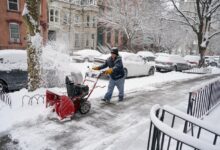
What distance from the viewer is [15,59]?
9336 millimetres

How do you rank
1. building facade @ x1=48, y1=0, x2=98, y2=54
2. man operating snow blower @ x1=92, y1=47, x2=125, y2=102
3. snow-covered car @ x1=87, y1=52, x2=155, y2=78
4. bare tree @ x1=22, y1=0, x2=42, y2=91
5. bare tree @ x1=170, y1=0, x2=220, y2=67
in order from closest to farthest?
bare tree @ x1=22, y1=0, x2=42, y2=91 → man operating snow blower @ x1=92, y1=47, x2=125, y2=102 → snow-covered car @ x1=87, y1=52, x2=155, y2=78 → bare tree @ x1=170, y1=0, x2=220, y2=67 → building facade @ x1=48, y1=0, x2=98, y2=54

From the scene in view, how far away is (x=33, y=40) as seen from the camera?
24.6 ft

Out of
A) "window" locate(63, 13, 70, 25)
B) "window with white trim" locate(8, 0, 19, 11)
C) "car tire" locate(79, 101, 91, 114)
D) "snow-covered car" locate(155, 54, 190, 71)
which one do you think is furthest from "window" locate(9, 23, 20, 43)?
"car tire" locate(79, 101, 91, 114)

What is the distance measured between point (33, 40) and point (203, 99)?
5.96 metres

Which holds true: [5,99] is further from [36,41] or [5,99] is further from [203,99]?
[203,99]

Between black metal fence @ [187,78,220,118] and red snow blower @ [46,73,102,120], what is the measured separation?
3006 mm

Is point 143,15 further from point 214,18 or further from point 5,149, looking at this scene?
point 5,149

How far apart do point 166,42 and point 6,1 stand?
87.0 ft

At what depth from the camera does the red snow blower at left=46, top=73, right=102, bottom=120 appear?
585 centimetres

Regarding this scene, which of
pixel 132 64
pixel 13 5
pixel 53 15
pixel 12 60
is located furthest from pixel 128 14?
pixel 12 60

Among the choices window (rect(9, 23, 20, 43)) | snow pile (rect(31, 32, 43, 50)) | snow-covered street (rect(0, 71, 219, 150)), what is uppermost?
window (rect(9, 23, 20, 43))

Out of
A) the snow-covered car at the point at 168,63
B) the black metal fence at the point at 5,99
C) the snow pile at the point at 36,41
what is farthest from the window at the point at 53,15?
the black metal fence at the point at 5,99

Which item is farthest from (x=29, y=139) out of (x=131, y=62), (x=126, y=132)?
(x=131, y=62)

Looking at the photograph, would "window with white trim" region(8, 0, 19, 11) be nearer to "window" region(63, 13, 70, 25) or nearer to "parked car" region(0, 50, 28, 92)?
"window" region(63, 13, 70, 25)
